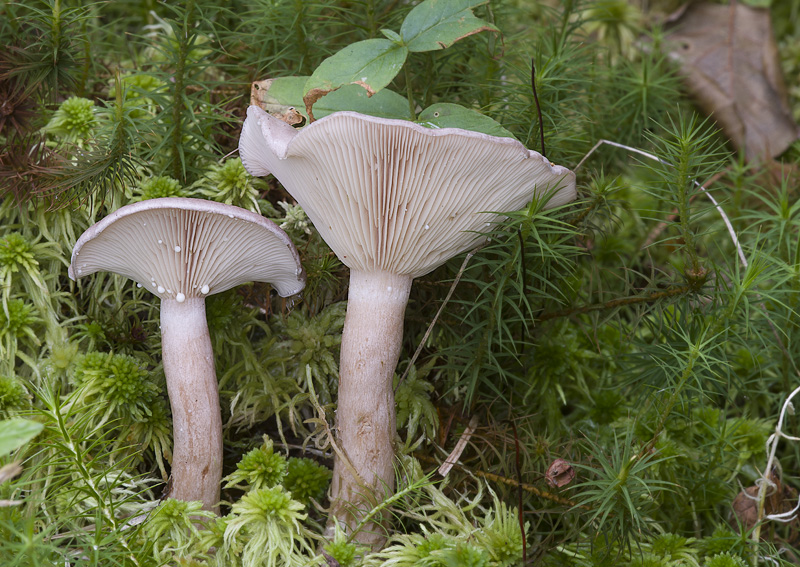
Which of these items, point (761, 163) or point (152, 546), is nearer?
point (152, 546)

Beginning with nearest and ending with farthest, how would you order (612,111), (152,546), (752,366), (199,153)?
(152,546), (199,153), (752,366), (612,111)

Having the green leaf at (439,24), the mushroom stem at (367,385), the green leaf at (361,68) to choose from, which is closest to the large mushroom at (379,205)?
the mushroom stem at (367,385)

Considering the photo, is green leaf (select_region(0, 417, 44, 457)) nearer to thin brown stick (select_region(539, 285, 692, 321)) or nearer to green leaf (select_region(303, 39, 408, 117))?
green leaf (select_region(303, 39, 408, 117))

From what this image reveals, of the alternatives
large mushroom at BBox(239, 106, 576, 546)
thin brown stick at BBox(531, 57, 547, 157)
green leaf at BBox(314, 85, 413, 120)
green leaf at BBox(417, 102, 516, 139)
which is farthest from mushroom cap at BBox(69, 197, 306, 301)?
thin brown stick at BBox(531, 57, 547, 157)

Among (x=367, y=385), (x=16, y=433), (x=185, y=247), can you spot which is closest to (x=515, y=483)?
Answer: (x=367, y=385)

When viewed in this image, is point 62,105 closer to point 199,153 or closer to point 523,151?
point 199,153

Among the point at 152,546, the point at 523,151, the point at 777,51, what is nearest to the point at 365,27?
the point at 523,151

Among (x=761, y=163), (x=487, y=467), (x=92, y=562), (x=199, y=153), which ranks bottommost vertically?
(x=487, y=467)

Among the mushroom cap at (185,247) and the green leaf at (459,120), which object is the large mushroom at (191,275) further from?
the green leaf at (459,120)
